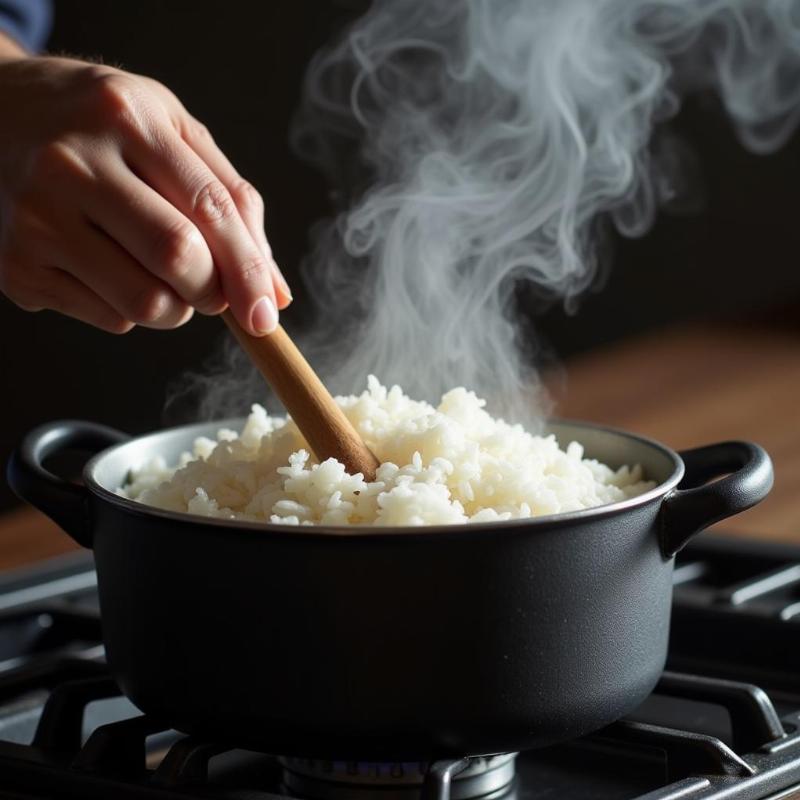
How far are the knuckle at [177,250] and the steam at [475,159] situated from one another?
0.43 m

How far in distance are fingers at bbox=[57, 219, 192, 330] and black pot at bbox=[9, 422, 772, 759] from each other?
126mm

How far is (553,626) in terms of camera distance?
0.82 m

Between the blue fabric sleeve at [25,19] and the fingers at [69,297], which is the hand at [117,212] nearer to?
the fingers at [69,297]

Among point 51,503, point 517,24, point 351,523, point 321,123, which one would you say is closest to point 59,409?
point 321,123

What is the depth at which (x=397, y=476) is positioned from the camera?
89 centimetres

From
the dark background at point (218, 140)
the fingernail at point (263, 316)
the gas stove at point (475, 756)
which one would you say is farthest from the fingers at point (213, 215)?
the dark background at point (218, 140)

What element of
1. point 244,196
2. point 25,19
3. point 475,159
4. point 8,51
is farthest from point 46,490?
point 25,19

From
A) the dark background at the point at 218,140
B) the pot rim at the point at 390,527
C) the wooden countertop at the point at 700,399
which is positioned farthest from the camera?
the dark background at the point at 218,140

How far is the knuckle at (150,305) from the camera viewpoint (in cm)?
90

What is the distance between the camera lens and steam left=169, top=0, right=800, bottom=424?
1.33m

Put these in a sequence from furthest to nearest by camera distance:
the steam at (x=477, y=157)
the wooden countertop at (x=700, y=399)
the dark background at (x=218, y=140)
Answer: the dark background at (x=218, y=140), the wooden countertop at (x=700, y=399), the steam at (x=477, y=157)

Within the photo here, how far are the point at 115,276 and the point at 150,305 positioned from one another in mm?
28

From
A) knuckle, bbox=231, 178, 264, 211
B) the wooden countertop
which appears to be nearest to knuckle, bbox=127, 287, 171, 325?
knuckle, bbox=231, 178, 264, 211

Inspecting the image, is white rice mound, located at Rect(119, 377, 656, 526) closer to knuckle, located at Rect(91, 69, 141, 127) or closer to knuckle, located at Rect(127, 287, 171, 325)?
knuckle, located at Rect(127, 287, 171, 325)
